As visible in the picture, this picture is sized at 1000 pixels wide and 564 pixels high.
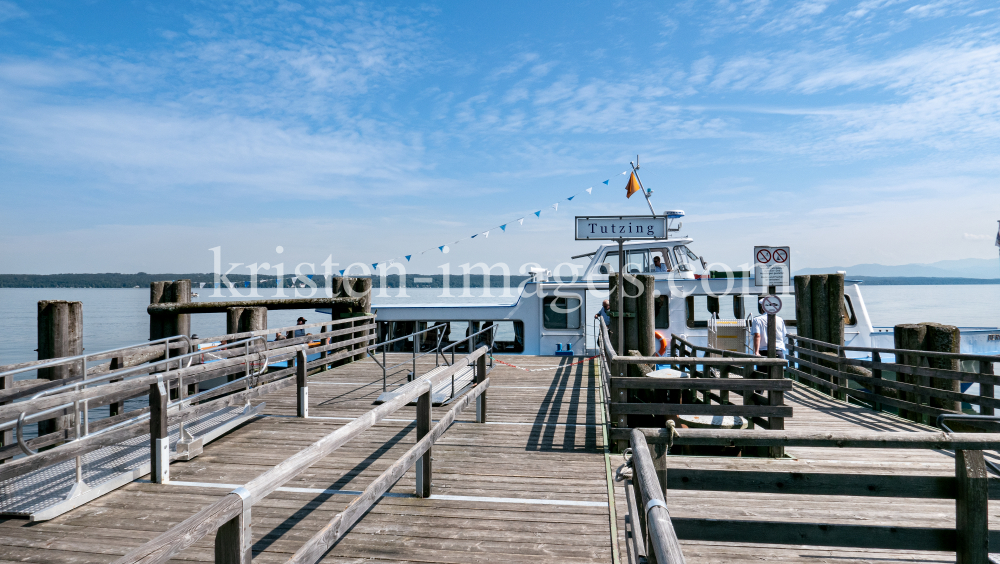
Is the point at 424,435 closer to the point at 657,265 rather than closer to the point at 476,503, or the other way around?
the point at 476,503

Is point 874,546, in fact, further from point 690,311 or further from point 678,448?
point 690,311

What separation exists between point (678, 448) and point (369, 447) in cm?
415

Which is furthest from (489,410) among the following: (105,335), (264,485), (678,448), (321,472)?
(105,335)

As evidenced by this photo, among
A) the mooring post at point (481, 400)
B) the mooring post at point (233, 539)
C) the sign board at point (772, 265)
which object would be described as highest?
the sign board at point (772, 265)

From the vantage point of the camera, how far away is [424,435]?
4.79m

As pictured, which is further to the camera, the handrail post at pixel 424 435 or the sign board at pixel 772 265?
the sign board at pixel 772 265

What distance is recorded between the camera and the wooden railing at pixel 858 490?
9.63 ft

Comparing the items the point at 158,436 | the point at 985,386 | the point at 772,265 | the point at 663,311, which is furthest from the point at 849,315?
the point at 158,436

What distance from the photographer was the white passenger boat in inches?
608

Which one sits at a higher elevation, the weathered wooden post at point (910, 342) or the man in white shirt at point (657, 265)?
the man in white shirt at point (657, 265)

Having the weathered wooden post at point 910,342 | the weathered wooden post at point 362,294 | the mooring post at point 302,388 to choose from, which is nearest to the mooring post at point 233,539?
the mooring post at point 302,388

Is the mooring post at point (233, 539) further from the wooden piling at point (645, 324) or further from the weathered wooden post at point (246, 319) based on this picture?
the weathered wooden post at point (246, 319)

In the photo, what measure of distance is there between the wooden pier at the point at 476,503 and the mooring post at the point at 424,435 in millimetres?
136

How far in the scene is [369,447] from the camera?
6.57 metres
